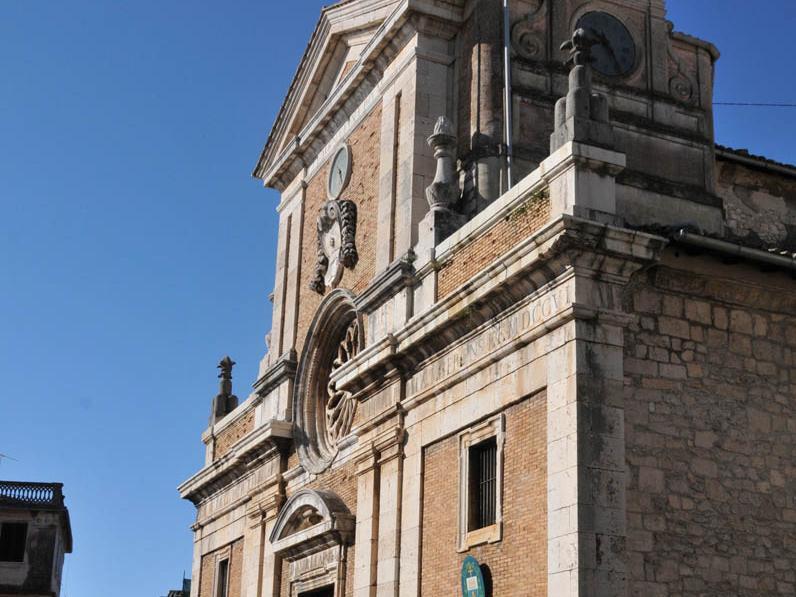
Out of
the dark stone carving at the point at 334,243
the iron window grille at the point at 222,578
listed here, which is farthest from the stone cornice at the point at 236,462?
the dark stone carving at the point at 334,243

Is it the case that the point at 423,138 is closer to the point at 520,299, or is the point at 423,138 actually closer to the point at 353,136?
the point at 353,136

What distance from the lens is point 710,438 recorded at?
14922 mm

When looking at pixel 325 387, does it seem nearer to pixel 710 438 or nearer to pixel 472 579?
pixel 472 579

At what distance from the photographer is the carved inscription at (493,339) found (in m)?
14.9

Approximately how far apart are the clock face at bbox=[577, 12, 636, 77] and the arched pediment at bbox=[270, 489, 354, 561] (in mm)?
7705

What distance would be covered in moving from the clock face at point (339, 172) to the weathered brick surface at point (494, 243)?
5.27 meters

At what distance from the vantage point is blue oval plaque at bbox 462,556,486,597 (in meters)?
15.3

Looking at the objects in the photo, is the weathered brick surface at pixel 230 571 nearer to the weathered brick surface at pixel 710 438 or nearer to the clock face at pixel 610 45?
the clock face at pixel 610 45

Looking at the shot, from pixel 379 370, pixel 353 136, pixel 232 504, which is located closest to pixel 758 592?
pixel 379 370

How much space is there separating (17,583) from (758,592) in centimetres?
4072

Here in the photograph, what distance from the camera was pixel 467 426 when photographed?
54.0ft

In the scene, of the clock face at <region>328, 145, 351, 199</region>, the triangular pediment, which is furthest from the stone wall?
the clock face at <region>328, 145, 351, 199</region>

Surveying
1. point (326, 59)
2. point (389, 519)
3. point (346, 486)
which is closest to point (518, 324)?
point (389, 519)

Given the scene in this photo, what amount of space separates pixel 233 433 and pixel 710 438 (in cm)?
1387
